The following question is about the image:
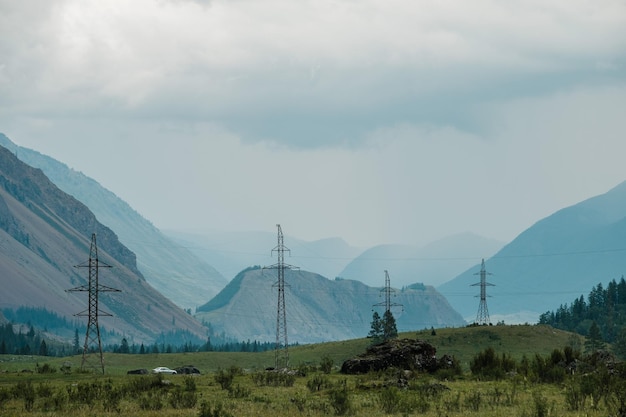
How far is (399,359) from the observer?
76188 millimetres

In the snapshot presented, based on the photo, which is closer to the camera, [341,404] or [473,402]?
[341,404]

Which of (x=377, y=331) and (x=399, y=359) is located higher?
(x=377, y=331)

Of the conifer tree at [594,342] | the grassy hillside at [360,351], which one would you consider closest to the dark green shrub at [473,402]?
the grassy hillside at [360,351]

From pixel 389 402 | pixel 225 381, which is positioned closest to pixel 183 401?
pixel 389 402

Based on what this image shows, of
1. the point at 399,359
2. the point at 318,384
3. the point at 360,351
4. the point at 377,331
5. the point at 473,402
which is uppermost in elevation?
the point at 377,331

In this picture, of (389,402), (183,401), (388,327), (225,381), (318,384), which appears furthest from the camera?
(388,327)

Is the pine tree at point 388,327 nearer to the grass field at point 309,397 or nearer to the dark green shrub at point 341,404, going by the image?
the grass field at point 309,397

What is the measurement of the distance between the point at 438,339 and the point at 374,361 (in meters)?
85.8

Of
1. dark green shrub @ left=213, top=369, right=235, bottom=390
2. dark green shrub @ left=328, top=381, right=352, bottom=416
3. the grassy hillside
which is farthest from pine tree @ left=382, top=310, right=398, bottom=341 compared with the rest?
dark green shrub @ left=328, top=381, right=352, bottom=416

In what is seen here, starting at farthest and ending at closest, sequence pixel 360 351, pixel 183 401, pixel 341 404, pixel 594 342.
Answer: pixel 360 351 < pixel 594 342 < pixel 183 401 < pixel 341 404

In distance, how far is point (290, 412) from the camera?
164ft

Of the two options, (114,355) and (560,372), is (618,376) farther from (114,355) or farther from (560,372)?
(114,355)

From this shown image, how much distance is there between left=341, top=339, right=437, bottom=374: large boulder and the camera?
75.8m

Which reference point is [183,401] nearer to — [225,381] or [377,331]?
[225,381]
